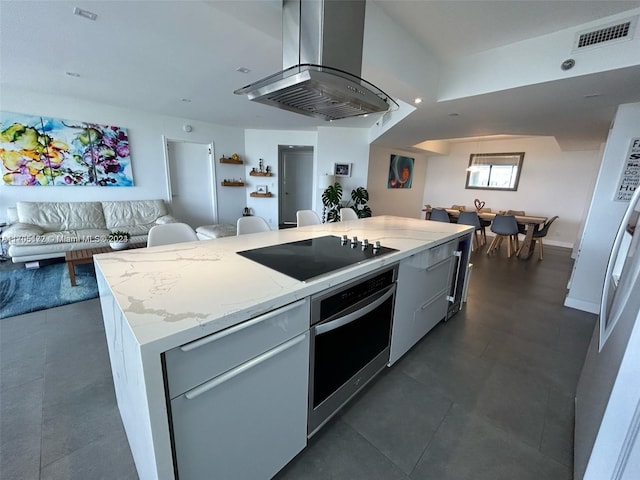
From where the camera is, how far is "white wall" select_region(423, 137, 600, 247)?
18.1ft

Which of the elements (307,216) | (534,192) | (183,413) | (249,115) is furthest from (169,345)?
(534,192)

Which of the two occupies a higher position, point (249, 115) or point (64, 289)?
point (249, 115)

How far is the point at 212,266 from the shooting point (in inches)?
49.0

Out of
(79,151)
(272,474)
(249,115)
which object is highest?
(249,115)

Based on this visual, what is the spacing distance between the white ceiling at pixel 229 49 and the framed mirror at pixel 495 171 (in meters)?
2.44

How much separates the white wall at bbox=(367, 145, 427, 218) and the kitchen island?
4.79 m

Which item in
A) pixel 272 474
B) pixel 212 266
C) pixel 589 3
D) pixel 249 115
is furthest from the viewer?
pixel 249 115

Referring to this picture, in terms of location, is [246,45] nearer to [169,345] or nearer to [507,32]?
[507,32]

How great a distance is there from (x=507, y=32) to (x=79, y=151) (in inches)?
221

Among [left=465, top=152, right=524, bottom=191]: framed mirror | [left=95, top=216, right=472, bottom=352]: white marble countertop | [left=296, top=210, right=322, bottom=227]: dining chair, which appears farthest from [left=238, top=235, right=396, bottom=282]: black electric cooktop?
[left=465, top=152, right=524, bottom=191]: framed mirror

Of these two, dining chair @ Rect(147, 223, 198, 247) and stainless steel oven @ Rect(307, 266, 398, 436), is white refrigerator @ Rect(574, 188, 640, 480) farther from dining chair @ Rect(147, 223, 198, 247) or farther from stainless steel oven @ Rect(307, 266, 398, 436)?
dining chair @ Rect(147, 223, 198, 247)

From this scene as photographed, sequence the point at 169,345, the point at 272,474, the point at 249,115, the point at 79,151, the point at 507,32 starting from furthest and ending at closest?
the point at 249,115
the point at 79,151
the point at 507,32
the point at 272,474
the point at 169,345

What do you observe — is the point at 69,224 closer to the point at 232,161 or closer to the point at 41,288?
the point at 41,288

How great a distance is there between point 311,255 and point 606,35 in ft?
8.95
